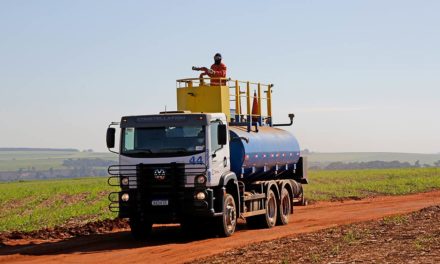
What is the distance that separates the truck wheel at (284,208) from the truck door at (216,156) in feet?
15.2

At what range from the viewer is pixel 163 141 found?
2134 centimetres

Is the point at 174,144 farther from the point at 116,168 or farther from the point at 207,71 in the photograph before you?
the point at 207,71

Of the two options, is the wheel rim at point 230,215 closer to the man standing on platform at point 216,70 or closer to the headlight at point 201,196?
the headlight at point 201,196

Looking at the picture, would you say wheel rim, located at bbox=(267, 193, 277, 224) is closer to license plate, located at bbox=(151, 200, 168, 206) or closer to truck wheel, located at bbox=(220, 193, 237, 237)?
truck wheel, located at bbox=(220, 193, 237, 237)

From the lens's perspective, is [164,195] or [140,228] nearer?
[164,195]

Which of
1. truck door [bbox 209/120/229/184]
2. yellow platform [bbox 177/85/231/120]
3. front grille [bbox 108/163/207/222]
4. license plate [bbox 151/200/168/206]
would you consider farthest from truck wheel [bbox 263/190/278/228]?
license plate [bbox 151/200/168/206]

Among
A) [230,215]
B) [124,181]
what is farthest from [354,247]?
[124,181]

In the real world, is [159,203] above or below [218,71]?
below

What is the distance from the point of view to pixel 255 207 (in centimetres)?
2431

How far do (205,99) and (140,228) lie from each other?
448cm

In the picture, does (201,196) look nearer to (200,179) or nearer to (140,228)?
(200,179)

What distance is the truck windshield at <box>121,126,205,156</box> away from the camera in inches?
834

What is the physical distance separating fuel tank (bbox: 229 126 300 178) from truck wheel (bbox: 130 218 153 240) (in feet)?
9.35

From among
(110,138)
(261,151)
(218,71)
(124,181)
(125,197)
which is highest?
(218,71)
